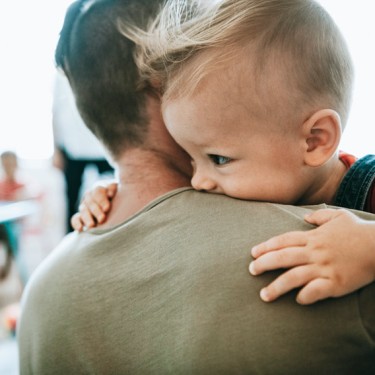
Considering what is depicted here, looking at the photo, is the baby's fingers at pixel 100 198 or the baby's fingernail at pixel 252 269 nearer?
the baby's fingernail at pixel 252 269

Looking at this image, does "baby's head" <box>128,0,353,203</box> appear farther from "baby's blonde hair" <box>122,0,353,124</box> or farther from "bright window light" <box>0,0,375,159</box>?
"bright window light" <box>0,0,375,159</box>

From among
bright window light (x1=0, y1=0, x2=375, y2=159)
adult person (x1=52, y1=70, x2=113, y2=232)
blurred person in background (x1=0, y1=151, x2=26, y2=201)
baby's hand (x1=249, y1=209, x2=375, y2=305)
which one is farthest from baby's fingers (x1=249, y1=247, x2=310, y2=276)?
bright window light (x1=0, y1=0, x2=375, y2=159)

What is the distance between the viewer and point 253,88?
30.9 inches

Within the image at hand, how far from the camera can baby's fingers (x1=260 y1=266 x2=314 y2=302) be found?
62 cm

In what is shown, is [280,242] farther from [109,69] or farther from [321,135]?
[109,69]

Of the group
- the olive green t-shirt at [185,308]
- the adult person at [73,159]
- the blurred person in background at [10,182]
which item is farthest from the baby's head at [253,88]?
the blurred person in background at [10,182]

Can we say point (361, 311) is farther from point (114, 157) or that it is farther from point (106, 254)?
point (114, 157)

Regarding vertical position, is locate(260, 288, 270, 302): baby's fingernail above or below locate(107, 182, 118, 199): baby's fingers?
below

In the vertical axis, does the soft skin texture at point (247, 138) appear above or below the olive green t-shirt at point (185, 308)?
above

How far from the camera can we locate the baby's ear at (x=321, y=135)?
827 millimetres

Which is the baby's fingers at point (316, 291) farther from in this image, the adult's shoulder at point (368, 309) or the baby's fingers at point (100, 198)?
the baby's fingers at point (100, 198)

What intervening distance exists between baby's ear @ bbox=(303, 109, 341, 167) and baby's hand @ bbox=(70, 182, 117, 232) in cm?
44

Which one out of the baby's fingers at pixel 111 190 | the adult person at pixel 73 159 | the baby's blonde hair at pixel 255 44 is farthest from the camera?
the adult person at pixel 73 159

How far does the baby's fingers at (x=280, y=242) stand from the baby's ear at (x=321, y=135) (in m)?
0.27
